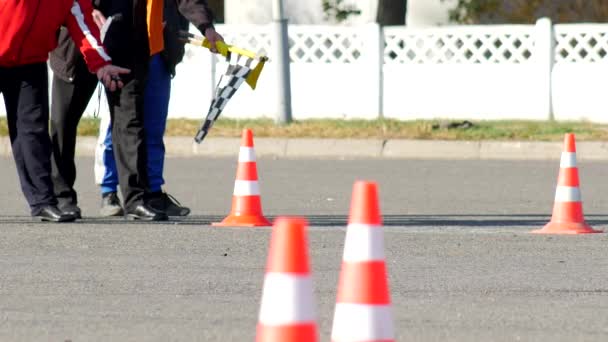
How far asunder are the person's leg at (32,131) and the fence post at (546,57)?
11.4 m

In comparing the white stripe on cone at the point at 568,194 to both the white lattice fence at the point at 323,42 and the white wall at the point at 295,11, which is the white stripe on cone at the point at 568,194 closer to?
the white lattice fence at the point at 323,42

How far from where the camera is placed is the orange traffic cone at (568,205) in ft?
31.6

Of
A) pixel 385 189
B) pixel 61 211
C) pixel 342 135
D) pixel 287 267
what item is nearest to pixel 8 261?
pixel 61 211

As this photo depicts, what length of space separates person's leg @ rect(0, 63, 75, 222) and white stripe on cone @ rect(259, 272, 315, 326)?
5.32 meters

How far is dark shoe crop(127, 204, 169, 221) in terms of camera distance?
9.98 meters

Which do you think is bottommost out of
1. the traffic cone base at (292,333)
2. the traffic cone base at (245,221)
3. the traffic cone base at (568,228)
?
the traffic cone base at (568,228)

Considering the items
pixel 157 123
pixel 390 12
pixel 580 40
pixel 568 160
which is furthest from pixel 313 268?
pixel 390 12

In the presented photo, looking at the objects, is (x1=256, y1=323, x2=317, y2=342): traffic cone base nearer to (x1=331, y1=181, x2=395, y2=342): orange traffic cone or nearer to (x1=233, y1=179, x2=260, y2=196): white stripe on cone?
(x1=331, y1=181, x2=395, y2=342): orange traffic cone

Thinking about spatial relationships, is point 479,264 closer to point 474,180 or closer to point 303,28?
point 474,180

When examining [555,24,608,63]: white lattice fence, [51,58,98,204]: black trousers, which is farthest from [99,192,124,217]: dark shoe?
[555,24,608,63]: white lattice fence

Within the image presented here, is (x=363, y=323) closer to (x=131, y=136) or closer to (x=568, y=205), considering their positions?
(x=568, y=205)

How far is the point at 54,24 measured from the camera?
954 cm

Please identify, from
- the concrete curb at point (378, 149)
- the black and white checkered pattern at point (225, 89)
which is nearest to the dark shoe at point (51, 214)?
the black and white checkered pattern at point (225, 89)

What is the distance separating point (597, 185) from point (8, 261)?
21.1 ft
